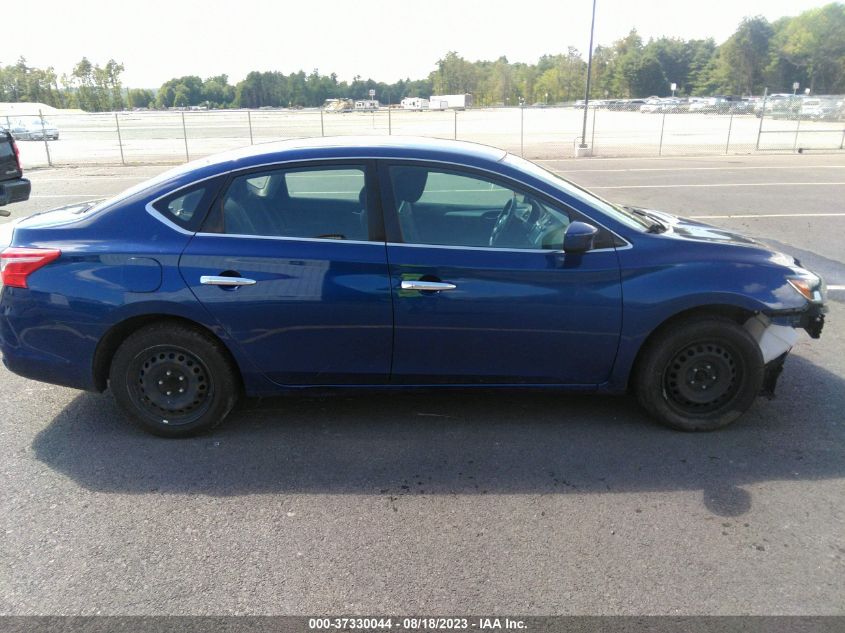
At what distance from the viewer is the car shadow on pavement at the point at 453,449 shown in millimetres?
3461

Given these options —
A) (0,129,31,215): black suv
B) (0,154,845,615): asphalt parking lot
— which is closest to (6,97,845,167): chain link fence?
(0,129,31,215): black suv

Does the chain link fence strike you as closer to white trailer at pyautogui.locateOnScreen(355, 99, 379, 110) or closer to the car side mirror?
white trailer at pyautogui.locateOnScreen(355, 99, 379, 110)

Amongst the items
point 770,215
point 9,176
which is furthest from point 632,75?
point 9,176

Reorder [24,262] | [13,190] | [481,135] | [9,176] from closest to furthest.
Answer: [24,262] < [13,190] < [9,176] < [481,135]

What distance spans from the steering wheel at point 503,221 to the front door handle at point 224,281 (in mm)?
1380

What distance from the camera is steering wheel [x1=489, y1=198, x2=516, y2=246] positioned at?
12.6 feet

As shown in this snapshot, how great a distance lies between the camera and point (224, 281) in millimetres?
3705

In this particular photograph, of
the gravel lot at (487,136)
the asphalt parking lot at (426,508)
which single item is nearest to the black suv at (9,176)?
the asphalt parking lot at (426,508)

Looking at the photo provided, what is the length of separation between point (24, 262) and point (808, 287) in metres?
4.47

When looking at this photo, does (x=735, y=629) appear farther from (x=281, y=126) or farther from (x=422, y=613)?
(x=281, y=126)

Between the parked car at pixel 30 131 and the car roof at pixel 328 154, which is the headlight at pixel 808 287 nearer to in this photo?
the car roof at pixel 328 154

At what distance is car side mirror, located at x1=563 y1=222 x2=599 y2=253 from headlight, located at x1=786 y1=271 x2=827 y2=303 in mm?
1230

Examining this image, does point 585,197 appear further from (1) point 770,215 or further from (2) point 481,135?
(2) point 481,135

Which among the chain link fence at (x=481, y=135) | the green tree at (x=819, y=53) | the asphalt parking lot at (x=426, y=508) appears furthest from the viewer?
the green tree at (x=819, y=53)
